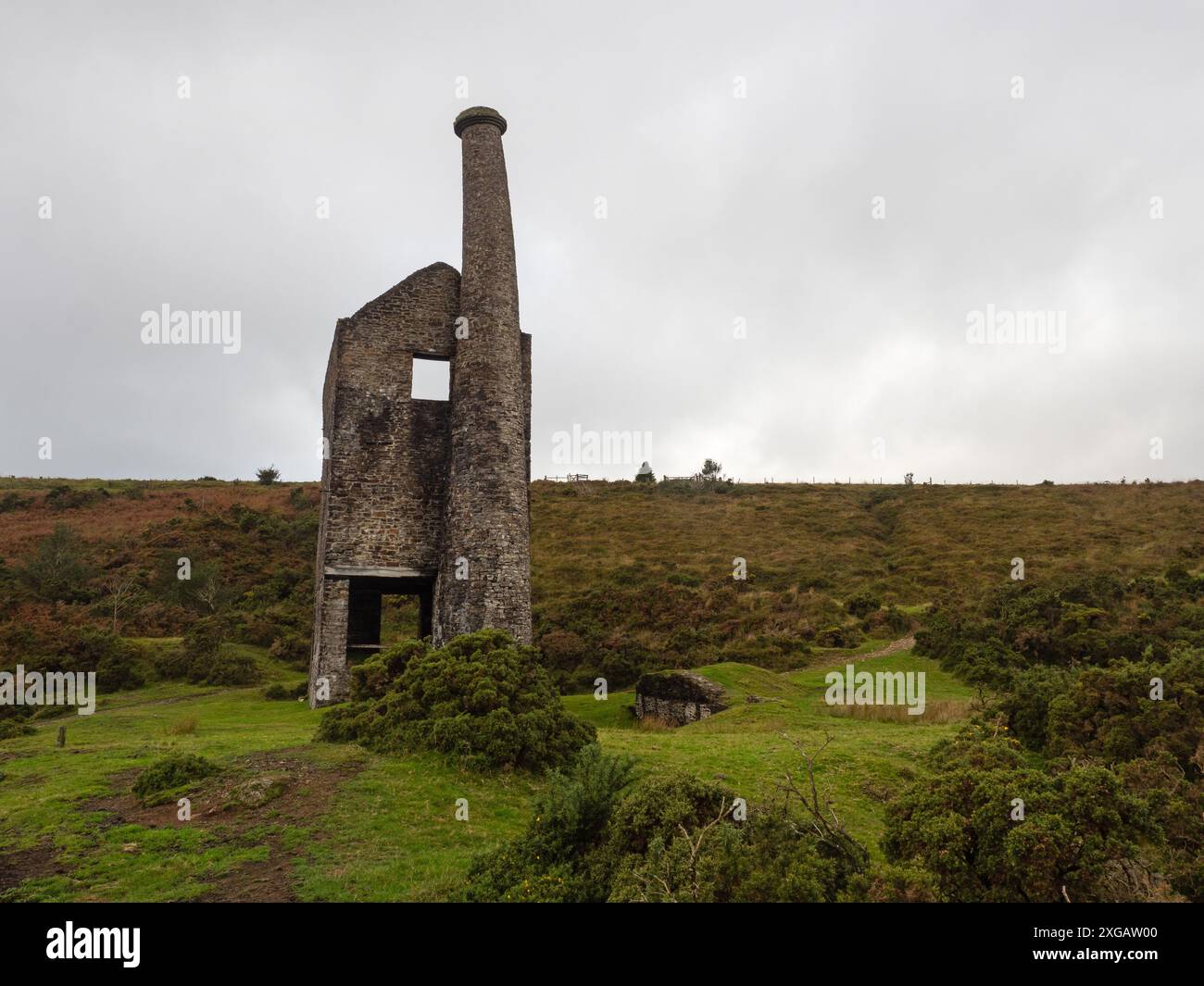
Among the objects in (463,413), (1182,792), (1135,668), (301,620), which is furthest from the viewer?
(301,620)

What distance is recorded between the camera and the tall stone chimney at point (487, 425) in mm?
15125

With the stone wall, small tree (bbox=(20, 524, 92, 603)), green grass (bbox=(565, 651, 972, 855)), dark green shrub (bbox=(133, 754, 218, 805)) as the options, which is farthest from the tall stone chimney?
small tree (bbox=(20, 524, 92, 603))

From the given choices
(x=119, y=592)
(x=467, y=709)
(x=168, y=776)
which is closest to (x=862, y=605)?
(x=467, y=709)

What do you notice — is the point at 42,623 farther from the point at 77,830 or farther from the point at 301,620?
the point at 77,830

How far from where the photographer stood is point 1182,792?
7.32 metres

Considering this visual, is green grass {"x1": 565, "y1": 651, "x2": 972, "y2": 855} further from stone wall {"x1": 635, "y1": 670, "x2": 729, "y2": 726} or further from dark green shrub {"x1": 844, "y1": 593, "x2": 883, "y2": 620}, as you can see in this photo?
dark green shrub {"x1": 844, "y1": 593, "x2": 883, "y2": 620}

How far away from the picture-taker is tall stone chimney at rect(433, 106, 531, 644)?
15.1 metres

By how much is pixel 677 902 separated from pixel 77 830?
20.8 ft

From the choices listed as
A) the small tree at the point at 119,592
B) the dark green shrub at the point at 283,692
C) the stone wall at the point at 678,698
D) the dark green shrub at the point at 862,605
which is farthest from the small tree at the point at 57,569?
the dark green shrub at the point at 862,605

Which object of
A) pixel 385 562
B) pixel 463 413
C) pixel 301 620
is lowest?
pixel 301 620

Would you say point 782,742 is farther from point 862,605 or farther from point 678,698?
point 862,605
